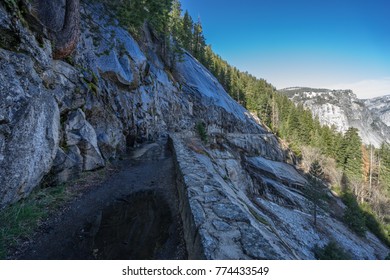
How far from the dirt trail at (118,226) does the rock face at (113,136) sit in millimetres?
522

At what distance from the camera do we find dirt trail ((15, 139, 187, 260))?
387cm

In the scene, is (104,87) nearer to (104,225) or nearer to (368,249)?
(104,225)

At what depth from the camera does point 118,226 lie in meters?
4.86

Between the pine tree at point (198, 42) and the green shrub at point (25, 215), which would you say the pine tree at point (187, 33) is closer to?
the pine tree at point (198, 42)

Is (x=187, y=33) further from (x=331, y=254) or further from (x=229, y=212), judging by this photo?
(x=229, y=212)

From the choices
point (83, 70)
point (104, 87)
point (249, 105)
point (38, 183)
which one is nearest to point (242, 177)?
point (104, 87)

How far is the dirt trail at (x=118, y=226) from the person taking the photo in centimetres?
387

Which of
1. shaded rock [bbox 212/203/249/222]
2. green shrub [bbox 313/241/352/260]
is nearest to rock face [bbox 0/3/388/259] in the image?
shaded rock [bbox 212/203/249/222]

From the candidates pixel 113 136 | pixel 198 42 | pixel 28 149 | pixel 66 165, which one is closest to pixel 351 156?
pixel 198 42

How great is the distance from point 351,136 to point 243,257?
60.2 metres

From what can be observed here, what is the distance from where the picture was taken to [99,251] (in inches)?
155

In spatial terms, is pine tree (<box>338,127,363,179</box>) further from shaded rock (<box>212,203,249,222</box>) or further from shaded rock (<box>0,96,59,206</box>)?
shaded rock (<box>0,96,59,206</box>)

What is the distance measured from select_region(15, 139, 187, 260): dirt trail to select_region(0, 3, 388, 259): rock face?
1.71ft

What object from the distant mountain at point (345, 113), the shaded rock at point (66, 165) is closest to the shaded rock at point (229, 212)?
the shaded rock at point (66, 165)
